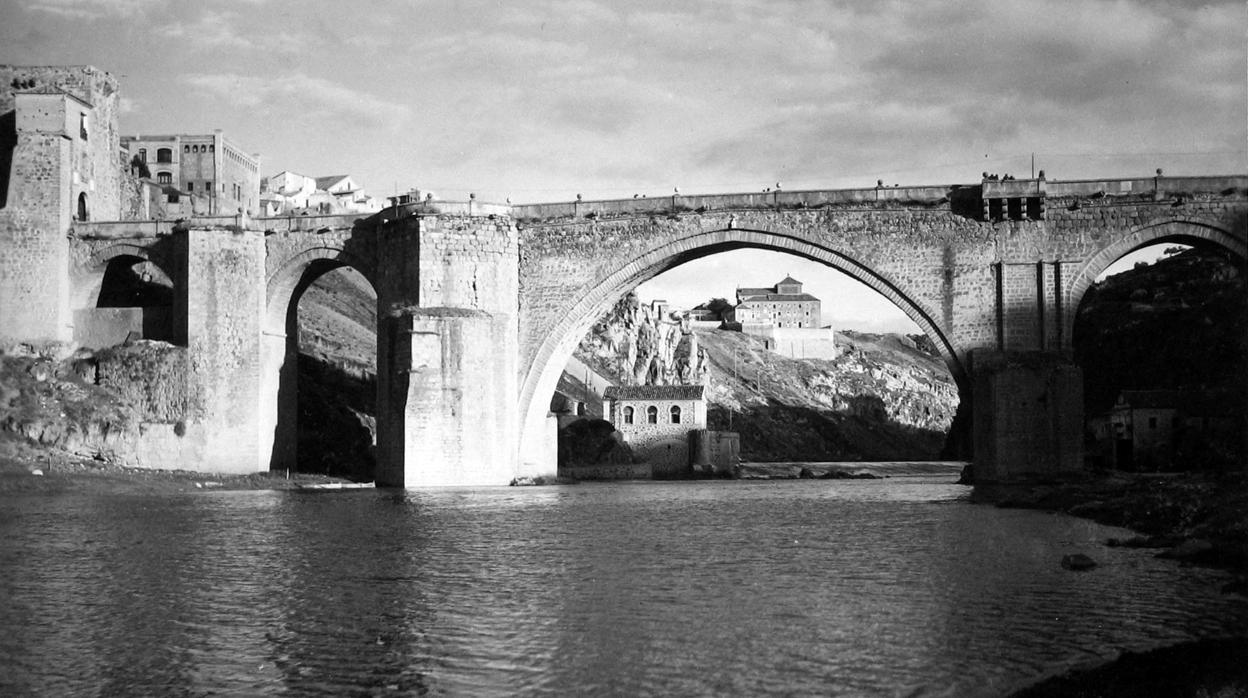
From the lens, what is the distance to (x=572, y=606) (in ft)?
53.8

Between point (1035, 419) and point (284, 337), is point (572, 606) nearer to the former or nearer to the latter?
point (1035, 419)

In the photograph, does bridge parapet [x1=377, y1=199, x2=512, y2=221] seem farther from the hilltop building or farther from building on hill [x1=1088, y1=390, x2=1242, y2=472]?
the hilltop building

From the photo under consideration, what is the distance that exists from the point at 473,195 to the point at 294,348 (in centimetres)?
933

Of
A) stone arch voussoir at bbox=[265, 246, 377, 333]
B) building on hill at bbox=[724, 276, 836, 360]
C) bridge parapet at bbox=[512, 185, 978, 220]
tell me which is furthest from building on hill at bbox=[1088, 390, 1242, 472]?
building on hill at bbox=[724, 276, 836, 360]

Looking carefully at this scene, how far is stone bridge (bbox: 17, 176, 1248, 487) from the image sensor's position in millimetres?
37219

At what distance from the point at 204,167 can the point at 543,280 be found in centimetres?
3446

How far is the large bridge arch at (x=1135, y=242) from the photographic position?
37000 mm

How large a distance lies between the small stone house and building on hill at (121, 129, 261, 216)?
21.5m

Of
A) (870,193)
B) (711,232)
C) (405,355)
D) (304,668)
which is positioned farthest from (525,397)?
(304,668)

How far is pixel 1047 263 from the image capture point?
37.6 m

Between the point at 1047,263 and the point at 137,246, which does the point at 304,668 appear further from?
the point at 137,246

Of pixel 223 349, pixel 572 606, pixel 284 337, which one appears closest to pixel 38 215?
pixel 223 349

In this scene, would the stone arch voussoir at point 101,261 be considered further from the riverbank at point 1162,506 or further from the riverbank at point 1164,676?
the riverbank at point 1164,676

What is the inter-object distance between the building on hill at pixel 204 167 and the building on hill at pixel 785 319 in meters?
63.0
